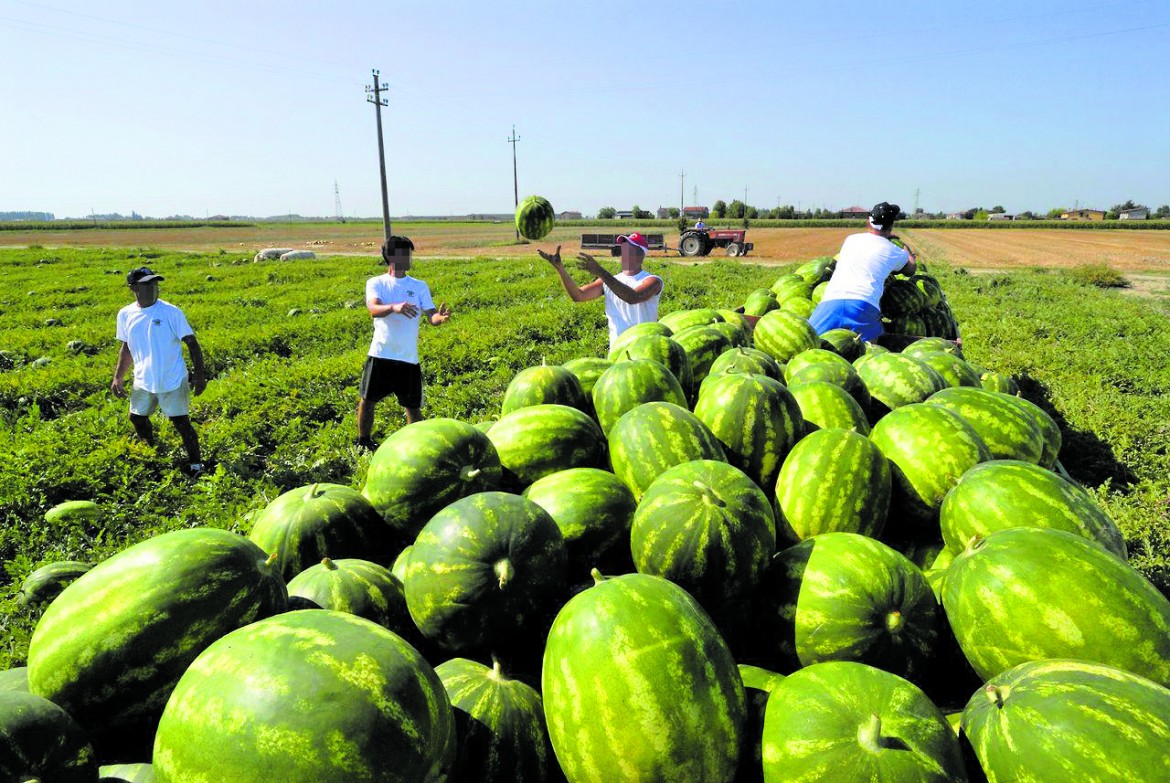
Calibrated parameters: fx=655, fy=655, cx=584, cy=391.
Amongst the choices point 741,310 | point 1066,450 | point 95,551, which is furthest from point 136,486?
point 1066,450

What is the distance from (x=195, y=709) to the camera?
1.39 meters

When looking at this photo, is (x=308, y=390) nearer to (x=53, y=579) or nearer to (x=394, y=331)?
(x=394, y=331)

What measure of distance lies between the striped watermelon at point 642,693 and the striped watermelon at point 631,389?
65.4 inches

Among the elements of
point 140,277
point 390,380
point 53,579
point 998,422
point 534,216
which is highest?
point 534,216

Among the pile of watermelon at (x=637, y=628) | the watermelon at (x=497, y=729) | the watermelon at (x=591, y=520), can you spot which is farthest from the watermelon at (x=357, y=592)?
the watermelon at (x=591, y=520)

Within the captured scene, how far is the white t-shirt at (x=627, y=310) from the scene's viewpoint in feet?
20.6

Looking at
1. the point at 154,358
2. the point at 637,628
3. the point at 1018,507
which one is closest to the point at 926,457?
the point at 1018,507

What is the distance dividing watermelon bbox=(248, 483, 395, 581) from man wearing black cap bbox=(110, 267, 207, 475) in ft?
15.9

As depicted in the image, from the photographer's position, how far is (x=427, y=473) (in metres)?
2.60

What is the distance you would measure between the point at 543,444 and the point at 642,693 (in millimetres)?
1523

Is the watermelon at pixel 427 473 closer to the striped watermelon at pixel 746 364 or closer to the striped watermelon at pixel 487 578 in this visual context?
the striped watermelon at pixel 487 578

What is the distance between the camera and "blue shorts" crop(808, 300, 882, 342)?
227 inches

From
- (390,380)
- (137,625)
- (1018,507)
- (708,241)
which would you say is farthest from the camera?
(708,241)

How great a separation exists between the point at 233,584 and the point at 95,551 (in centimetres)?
422
